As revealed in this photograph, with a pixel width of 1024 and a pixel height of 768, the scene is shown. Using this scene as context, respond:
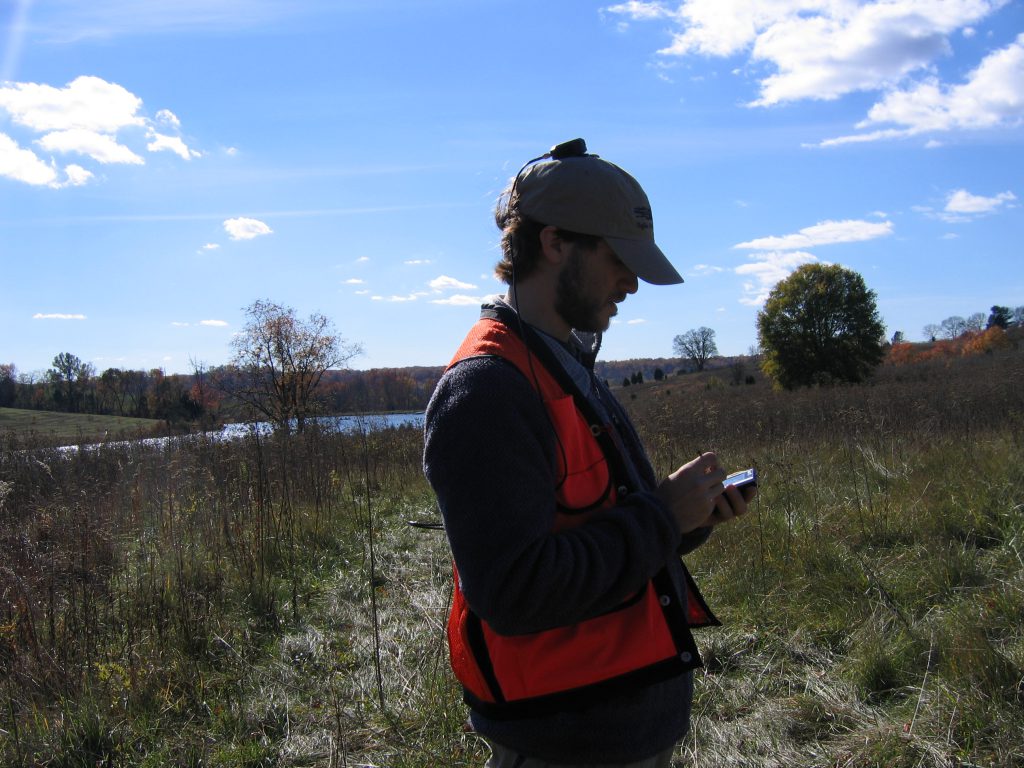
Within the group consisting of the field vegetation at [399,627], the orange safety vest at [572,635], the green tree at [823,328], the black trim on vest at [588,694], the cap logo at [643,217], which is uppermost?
the green tree at [823,328]

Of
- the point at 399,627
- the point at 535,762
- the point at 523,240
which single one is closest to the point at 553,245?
the point at 523,240

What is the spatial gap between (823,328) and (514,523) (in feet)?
95.0

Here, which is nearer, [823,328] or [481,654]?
[481,654]

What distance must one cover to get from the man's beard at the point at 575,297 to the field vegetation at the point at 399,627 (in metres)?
2.20

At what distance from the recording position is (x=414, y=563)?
18.8ft

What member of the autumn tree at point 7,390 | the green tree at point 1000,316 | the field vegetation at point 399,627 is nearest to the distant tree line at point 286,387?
the field vegetation at point 399,627

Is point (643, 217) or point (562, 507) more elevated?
point (643, 217)

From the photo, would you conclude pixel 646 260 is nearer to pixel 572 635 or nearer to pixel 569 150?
pixel 569 150

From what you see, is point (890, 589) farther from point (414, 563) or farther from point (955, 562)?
point (414, 563)

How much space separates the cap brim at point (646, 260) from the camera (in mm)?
1448

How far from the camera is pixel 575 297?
1466 mm

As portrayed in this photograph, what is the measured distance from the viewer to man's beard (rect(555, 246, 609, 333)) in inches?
57.5

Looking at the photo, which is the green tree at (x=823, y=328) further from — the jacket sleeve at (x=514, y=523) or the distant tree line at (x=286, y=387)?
the jacket sleeve at (x=514, y=523)

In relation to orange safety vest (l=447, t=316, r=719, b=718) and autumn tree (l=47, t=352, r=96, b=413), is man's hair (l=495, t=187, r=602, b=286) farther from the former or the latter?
autumn tree (l=47, t=352, r=96, b=413)
